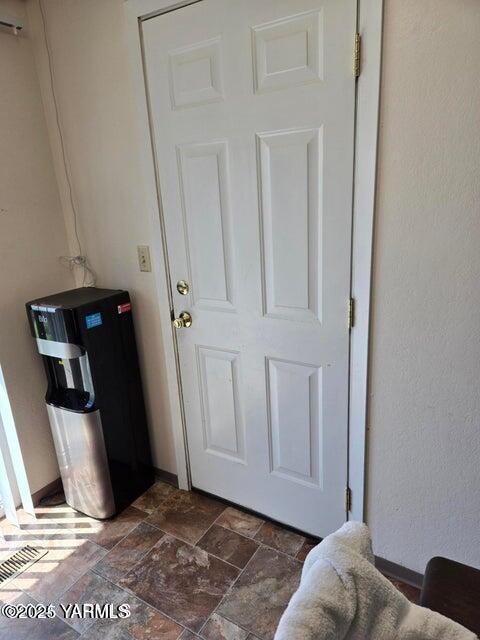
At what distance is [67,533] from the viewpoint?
1.97m

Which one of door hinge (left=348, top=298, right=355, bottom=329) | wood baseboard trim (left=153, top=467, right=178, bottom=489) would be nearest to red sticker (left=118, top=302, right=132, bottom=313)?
wood baseboard trim (left=153, top=467, right=178, bottom=489)

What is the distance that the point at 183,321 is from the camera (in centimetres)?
189

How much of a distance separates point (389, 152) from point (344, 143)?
14cm

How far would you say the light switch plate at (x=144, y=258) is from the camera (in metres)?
1.90

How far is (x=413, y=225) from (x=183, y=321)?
3.34ft

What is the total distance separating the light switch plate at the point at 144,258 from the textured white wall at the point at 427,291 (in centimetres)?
100

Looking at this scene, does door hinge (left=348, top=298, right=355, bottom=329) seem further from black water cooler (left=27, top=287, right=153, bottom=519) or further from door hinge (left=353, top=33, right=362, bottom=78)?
black water cooler (left=27, top=287, right=153, bottom=519)

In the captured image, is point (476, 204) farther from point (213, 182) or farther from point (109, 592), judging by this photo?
point (109, 592)

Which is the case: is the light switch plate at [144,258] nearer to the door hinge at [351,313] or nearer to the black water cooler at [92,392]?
the black water cooler at [92,392]

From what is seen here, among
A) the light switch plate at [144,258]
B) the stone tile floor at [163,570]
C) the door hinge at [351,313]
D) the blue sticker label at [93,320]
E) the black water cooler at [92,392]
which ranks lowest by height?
the stone tile floor at [163,570]

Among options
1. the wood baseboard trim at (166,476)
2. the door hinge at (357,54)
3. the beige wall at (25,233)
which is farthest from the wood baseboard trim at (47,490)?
the door hinge at (357,54)

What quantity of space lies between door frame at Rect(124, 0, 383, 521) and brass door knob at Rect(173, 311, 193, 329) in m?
0.05

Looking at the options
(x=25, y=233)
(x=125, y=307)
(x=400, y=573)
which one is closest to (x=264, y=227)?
(x=125, y=307)

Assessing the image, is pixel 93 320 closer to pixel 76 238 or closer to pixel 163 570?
pixel 76 238
